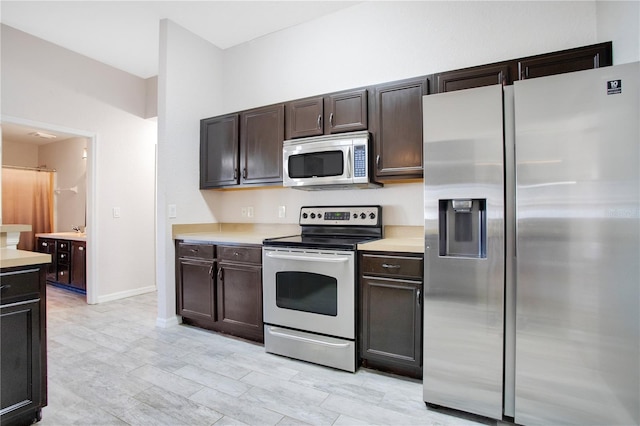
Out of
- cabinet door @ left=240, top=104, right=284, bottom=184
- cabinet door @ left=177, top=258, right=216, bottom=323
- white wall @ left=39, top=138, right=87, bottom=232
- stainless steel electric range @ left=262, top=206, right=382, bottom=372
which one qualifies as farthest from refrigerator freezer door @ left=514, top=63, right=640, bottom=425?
white wall @ left=39, top=138, right=87, bottom=232

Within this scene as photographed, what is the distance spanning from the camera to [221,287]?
9.23 feet

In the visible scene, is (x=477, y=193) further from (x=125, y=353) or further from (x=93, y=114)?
(x=93, y=114)

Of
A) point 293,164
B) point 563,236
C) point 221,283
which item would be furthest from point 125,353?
point 563,236

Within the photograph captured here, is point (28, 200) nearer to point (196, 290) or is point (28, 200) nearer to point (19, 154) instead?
point (19, 154)

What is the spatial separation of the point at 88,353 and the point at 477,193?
3025 mm

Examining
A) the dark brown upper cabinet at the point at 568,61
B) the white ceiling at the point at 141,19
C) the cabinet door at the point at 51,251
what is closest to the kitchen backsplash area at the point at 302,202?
the dark brown upper cabinet at the point at 568,61

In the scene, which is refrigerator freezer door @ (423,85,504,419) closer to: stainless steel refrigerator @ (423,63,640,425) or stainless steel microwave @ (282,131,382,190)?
stainless steel refrigerator @ (423,63,640,425)

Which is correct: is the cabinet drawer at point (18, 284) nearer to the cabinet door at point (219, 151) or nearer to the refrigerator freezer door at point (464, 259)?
A: the cabinet door at point (219, 151)

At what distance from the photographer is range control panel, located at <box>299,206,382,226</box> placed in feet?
8.86

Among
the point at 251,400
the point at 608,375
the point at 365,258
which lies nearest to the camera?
the point at 608,375

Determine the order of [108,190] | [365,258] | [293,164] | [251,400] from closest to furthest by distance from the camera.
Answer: [251,400], [365,258], [293,164], [108,190]

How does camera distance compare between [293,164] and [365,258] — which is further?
[293,164]

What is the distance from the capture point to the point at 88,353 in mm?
2504

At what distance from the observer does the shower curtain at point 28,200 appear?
535 centimetres
